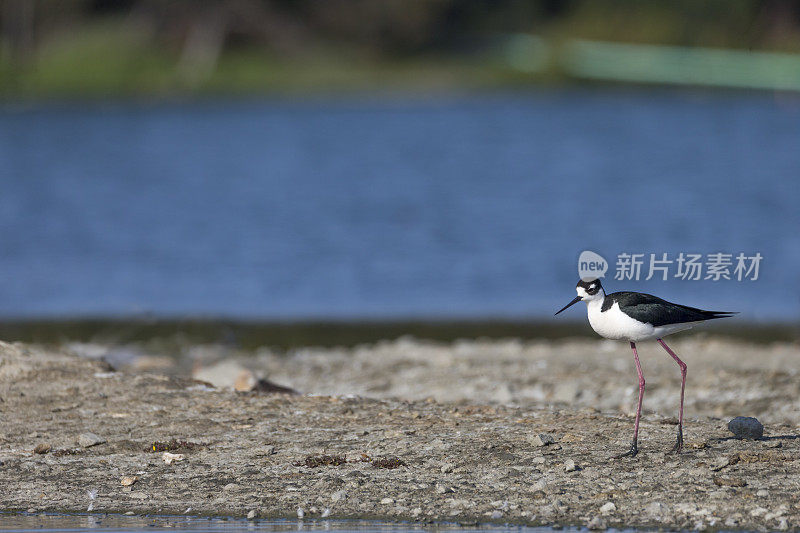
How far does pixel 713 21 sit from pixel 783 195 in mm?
72365

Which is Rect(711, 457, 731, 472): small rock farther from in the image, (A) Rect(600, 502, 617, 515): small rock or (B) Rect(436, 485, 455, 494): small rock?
(B) Rect(436, 485, 455, 494): small rock

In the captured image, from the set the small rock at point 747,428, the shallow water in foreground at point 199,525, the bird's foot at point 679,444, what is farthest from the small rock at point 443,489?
the small rock at point 747,428

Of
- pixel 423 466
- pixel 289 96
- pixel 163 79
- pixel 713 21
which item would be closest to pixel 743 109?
pixel 713 21

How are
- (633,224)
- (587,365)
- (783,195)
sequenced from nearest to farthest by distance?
1. (587,365)
2. (633,224)
3. (783,195)

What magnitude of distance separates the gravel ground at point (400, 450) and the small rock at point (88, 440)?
0.4 inches

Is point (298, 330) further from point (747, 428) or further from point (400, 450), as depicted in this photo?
point (747, 428)

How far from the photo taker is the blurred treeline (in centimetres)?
9500

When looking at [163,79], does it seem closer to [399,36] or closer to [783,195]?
[399,36]

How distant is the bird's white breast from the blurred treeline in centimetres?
8675

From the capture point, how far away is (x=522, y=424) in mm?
10500

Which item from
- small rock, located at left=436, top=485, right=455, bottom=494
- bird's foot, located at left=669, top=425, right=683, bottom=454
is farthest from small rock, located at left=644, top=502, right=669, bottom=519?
small rock, located at left=436, top=485, right=455, bottom=494

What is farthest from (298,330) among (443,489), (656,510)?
(656,510)

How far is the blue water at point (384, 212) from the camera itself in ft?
75.3

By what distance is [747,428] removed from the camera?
9.85 meters
